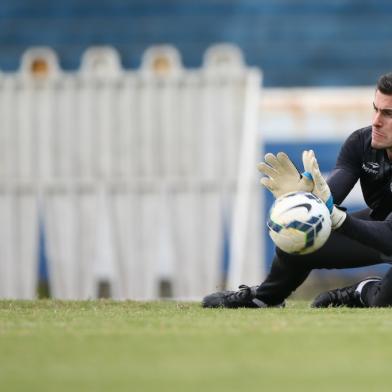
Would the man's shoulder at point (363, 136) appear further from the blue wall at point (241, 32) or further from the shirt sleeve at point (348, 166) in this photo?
the blue wall at point (241, 32)

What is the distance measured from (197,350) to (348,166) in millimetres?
2658

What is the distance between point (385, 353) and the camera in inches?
202

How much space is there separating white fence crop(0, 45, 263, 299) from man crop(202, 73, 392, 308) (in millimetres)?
5369

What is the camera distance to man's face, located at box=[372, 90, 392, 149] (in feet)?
23.8

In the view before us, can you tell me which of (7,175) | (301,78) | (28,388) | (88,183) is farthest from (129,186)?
(28,388)

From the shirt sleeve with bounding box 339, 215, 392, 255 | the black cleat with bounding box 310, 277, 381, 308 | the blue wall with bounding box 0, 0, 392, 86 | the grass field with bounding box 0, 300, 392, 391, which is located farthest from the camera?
the blue wall with bounding box 0, 0, 392, 86

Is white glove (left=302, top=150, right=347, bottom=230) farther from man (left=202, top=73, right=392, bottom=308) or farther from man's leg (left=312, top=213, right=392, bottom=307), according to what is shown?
man's leg (left=312, top=213, right=392, bottom=307)

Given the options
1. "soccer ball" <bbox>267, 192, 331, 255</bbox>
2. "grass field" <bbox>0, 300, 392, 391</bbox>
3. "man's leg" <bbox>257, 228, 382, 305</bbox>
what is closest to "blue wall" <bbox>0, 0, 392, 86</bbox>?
"man's leg" <bbox>257, 228, 382, 305</bbox>

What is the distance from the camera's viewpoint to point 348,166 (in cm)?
754

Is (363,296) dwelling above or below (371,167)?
below

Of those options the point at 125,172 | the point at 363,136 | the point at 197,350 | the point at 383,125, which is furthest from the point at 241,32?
the point at 197,350

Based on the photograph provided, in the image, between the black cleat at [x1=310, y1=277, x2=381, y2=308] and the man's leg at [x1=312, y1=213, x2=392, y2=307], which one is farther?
the black cleat at [x1=310, y1=277, x2=381, y2=308]

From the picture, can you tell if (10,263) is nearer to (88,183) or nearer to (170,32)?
(88,183)

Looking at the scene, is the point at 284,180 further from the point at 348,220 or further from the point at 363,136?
the point at 363,136
